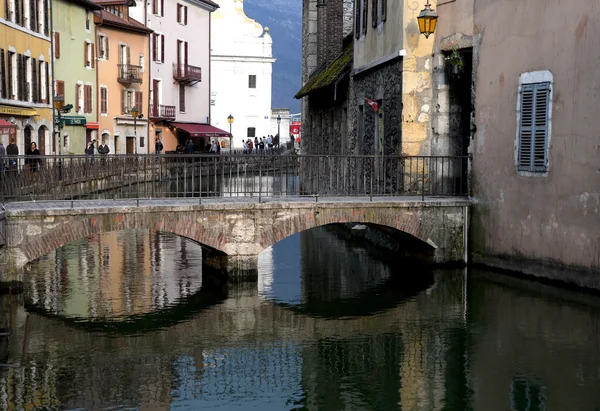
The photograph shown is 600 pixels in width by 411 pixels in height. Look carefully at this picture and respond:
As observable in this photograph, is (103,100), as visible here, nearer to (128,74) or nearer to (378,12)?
(128,74)

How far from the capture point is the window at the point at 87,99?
150 feet

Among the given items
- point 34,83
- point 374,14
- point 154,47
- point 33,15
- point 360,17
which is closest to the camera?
point 374,14

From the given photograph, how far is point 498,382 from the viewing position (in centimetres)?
1130

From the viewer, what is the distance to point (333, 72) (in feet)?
95.7

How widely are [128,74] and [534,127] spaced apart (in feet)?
123

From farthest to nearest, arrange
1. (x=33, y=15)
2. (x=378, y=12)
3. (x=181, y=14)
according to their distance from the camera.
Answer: (x=181, y=14) → (x=33, y=15) → (x=378, y=12)

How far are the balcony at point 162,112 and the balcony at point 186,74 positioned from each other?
299 centimetres

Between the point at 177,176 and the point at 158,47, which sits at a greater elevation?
the point at 158,47

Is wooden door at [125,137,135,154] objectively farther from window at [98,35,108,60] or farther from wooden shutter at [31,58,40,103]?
wooden shutter at [31,58,40,103]

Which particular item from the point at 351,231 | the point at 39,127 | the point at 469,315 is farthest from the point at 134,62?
the point at 469,315

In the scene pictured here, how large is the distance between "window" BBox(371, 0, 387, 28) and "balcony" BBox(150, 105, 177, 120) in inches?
1379

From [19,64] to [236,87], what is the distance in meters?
44.8

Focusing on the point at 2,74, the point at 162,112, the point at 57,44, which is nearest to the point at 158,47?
the point at 162,112

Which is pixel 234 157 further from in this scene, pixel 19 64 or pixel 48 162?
pixel 19 64
